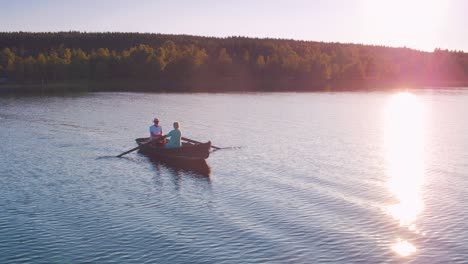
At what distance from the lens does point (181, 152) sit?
125 feet

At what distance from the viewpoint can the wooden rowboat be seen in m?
37.1

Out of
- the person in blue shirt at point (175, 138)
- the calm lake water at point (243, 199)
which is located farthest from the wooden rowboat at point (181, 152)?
the calm lake water at point (243, 199)

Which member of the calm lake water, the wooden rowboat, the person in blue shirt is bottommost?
the calm lake water

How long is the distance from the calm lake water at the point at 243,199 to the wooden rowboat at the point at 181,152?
1.06 meters

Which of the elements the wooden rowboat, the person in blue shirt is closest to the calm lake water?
the wooden rowboat

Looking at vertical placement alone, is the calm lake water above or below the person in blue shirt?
below

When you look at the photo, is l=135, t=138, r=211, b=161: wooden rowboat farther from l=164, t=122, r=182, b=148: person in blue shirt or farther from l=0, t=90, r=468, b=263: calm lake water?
l=0, t=90, r=468, b=263: calm lake water

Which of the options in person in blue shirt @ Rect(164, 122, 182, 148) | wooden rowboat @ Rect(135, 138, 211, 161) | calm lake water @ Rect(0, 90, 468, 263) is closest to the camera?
calm lake water @ Rect(0, 90, 468, 263)

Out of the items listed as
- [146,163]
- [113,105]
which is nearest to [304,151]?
[146,163]

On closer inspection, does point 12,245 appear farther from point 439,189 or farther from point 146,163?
point 439,189

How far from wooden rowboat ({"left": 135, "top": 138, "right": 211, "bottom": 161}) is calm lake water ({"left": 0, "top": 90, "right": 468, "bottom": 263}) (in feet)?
3.49

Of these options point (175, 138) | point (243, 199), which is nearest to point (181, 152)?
point (175, 138)

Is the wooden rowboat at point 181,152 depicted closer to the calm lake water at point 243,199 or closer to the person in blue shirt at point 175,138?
the person in blue shirt at point 175,138

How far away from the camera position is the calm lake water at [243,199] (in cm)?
2105
